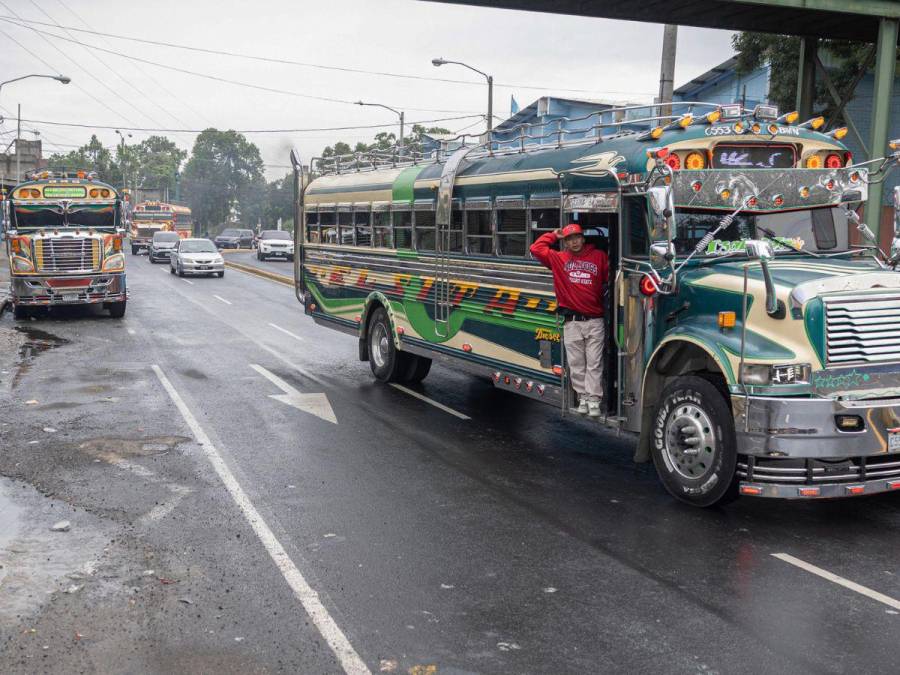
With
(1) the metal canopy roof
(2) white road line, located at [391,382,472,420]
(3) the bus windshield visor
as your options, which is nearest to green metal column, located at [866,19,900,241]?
(1) the metal canopy roof

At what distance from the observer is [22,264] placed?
21.4 meters

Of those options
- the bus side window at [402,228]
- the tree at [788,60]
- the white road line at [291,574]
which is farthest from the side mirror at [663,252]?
the tree at [788,60]

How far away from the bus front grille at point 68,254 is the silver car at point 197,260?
15.4 m

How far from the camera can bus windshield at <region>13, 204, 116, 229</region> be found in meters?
21.9

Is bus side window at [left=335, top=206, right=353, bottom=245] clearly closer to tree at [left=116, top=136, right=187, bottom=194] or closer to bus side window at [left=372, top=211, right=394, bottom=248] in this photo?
bus side window at [left=372, top=211, right=394, bottom=248]

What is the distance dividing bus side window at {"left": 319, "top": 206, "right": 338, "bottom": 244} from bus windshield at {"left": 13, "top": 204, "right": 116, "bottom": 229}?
8992mm

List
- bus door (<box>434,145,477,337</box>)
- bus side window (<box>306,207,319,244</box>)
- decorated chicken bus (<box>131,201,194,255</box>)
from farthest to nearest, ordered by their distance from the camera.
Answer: decorated chicken bus (<box>131,201,194,255</box>) → bus side window (<box>306,207,319,244</box>) → bus door (<box>434,145,477,337</box>)

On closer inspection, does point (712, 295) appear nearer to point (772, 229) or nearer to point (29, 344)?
point (772, 229)

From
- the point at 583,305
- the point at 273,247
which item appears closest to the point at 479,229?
the point at 583,305

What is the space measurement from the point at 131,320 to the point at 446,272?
42.0 ft

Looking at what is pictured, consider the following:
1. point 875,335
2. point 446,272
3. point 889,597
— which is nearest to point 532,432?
point 446,272

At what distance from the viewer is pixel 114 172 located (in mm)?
126000

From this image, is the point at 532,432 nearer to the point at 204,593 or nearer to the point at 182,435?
the point at 182,435

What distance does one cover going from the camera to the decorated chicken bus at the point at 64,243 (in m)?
21.5
